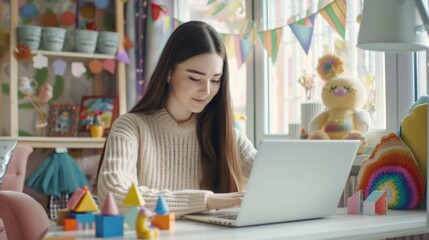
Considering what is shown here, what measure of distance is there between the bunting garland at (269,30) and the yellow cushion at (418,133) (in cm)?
94

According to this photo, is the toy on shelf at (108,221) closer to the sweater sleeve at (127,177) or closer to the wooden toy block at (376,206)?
the sweater sleeve at (127,177)

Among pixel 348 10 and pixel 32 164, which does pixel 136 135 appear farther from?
pixel 32 164

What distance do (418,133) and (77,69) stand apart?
2.47m

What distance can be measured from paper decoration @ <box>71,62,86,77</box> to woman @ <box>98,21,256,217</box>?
1.98 m

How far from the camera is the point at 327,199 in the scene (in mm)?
1479

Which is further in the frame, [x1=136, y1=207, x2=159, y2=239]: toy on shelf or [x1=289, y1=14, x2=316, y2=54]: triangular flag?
[x1=289, y1=14, x2=316, y2=54]: triangular flag

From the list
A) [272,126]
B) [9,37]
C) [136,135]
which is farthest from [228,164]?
[9,37]

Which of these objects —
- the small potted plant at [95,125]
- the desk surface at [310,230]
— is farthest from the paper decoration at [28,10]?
the desk surface at [310,230]

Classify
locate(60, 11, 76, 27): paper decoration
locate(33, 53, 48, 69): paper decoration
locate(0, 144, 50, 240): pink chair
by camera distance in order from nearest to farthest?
locate(0, 144, 50, 240): pink chair, locate(33, 53, 48, 69): paper decoration, locate(60, 11, 76, 27): paper decoration

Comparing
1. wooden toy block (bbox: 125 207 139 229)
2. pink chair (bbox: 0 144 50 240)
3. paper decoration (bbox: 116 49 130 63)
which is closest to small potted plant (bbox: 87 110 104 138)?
paper decoration (bbox: 116 49 130 63)

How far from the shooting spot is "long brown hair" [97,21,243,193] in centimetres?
183

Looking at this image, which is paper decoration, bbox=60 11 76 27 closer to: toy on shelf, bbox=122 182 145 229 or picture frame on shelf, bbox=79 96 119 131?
picture frame on shelf, bbox=79 96 119 131

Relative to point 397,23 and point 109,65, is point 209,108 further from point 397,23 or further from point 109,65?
point 109,65

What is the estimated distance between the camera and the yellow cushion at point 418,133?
1.76 metres
